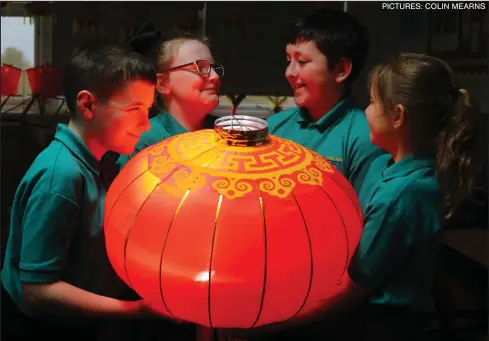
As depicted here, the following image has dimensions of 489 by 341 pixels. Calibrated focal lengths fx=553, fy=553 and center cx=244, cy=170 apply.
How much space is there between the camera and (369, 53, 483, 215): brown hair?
4.35ft

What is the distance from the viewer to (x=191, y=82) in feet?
4.70

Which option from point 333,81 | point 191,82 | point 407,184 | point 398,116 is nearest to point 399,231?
point 407,184

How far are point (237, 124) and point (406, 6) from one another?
66 centimetres

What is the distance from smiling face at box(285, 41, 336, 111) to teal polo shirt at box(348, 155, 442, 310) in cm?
23

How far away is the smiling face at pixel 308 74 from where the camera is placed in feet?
4.58

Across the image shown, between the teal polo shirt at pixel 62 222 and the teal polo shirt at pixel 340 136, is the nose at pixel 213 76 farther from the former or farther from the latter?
the teal polo shirt at pixel 62 222

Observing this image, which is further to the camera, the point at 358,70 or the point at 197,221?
the point at 358,70

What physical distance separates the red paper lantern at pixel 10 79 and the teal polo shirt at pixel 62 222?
0.22 m

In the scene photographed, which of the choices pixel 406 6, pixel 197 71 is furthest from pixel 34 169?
pixel 406 6

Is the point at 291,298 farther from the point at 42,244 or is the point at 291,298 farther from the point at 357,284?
the point at 42,244

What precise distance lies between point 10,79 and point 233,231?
897mm

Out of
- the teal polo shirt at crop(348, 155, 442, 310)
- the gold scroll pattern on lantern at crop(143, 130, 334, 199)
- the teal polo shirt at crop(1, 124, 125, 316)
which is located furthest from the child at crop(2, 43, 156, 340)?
the teal polo shirt at crop(348, 155, 442, 310)

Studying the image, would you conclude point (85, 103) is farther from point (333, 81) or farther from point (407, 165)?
point (407, 165)

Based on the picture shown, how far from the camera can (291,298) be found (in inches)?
40.9
